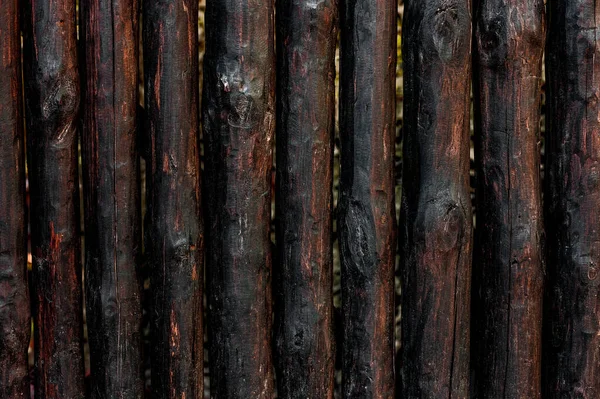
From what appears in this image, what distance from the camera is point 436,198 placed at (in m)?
2.01

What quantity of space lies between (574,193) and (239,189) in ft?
3.26

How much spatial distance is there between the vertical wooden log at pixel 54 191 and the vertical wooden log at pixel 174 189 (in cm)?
23

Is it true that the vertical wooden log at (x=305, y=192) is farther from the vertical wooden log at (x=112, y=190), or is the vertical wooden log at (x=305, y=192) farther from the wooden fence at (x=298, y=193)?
the vertical wooden log at (x=112, y=190)

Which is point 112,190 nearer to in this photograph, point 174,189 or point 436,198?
point 174,189

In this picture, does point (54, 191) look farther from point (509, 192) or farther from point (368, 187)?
point (509, 192)

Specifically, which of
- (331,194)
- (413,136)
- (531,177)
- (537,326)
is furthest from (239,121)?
(537,326)

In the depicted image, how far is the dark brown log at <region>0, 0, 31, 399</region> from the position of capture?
2016mm

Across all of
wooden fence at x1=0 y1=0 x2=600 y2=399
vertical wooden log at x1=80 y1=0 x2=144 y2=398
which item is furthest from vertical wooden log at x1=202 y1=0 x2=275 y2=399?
vertical wooden log at x1=80 y1=0 x2=144 y2=398

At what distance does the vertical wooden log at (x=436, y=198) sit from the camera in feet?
6.53

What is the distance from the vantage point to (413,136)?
2.05 m

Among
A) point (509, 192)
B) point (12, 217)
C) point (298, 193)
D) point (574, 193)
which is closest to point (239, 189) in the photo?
point (298, 193)

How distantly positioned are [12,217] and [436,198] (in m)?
1.26

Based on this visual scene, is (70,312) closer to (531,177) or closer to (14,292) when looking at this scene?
(14,292)

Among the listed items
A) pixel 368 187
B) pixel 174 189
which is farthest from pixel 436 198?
pixel 174 189
